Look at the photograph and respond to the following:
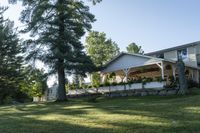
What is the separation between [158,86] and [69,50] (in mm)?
8761

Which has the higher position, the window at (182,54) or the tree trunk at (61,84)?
the window at (182,54)

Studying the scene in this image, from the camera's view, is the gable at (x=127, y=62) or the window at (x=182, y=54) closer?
the gable at (x=127, y=62)

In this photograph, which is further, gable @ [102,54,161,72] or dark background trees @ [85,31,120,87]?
dark background trees @ [85,31,120,87]

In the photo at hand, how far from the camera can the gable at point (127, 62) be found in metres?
37.0

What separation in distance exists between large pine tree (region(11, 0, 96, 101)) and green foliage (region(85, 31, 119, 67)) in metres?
21.2

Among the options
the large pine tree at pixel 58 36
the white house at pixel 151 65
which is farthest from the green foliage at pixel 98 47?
the large pine tree at pixel 58 36

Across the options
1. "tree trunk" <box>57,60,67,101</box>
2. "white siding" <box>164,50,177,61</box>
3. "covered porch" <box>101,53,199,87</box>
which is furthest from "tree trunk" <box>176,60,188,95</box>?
"white siding" <box>164,50,177,61</box>

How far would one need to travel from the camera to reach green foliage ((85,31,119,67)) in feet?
186

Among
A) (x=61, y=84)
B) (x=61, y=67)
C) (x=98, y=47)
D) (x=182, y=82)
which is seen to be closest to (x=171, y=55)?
(x=182, y=82)

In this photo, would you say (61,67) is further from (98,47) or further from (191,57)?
(98,47)

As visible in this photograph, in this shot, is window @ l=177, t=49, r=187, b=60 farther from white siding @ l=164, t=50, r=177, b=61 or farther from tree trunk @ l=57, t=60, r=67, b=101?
tree trunk @ l=57, t=60, r=67, b=101

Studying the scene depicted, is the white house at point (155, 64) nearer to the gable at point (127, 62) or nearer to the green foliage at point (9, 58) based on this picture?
the gable at point (127, 62)

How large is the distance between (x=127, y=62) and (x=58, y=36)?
8833 millimetres

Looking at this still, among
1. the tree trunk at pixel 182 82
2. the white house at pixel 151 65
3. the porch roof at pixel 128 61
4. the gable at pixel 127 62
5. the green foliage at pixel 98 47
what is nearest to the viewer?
the tree trunk at pixel 182 82
